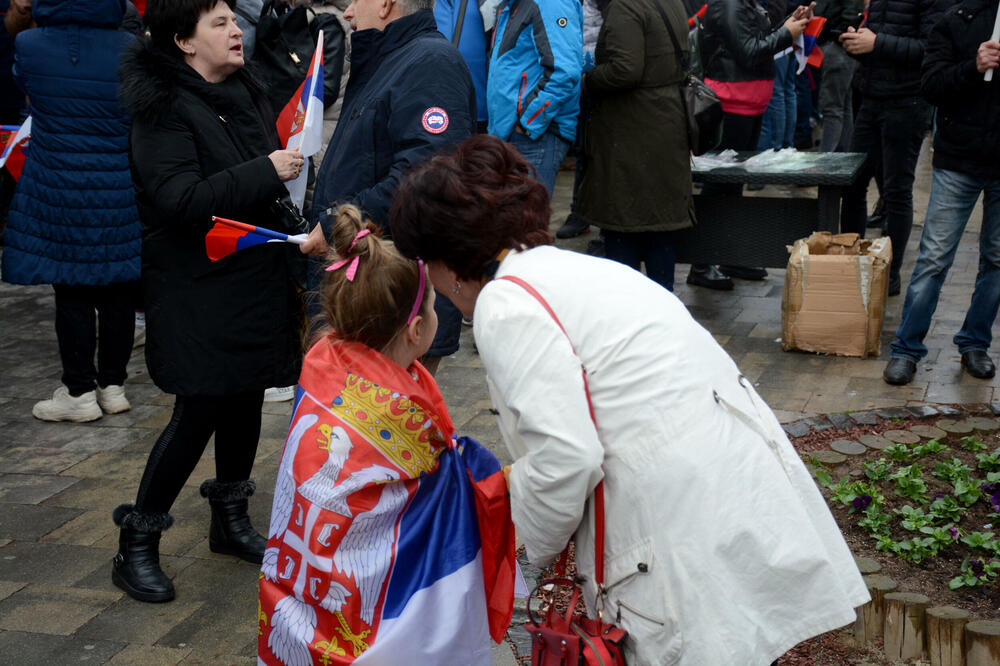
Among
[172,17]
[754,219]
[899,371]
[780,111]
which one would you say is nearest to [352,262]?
[172,17]

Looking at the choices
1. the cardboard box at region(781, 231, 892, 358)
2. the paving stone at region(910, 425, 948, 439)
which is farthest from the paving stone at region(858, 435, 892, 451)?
the cardboard box at region(781, 231, 892, 358)

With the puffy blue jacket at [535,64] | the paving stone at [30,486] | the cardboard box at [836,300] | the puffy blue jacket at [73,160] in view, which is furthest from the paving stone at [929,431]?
the puffy blue jacket at [73,160]

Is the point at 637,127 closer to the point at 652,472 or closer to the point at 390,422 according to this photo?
the point at 390,422

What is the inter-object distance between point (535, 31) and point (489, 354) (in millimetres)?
4178

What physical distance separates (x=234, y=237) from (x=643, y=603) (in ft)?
6.28

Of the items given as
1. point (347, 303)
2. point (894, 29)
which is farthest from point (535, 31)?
point (347, 303)

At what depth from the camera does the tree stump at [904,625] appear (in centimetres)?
308

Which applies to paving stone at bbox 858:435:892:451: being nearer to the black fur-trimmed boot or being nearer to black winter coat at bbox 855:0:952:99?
the black fur-trimmed boot

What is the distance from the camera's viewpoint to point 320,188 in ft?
11.8

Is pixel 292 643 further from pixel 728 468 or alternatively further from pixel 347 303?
pixel 728 468

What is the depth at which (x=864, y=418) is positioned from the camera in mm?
4824

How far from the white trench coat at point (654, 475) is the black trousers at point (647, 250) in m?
4.18

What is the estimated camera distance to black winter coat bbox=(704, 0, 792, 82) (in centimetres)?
676

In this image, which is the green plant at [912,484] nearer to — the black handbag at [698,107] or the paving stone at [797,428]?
the paving stone at [797,428]
